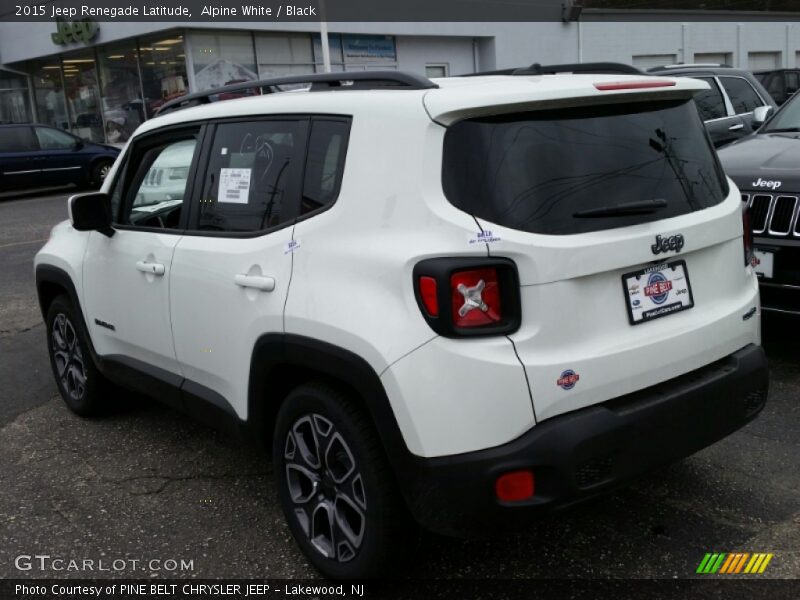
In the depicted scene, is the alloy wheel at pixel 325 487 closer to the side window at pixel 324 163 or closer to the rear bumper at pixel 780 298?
the side window at pixel 324 163

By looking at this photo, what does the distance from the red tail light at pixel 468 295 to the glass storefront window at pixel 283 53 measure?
820 inches

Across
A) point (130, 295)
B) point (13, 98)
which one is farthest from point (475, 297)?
point (13, 98)

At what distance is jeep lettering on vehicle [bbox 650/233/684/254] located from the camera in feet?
8.96

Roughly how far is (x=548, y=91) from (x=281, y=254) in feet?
3.62

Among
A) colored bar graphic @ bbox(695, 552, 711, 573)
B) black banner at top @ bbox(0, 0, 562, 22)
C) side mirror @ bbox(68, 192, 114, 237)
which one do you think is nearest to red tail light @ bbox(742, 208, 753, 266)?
colored bar graphic @ bbox(695, 552, 711, 573)

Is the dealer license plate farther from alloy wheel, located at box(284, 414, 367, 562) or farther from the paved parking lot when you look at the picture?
alloy wheel, located at box(284, 414, 367, 562)

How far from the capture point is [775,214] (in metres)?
4.59

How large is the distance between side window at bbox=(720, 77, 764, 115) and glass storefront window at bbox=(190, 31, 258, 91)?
14522 mm

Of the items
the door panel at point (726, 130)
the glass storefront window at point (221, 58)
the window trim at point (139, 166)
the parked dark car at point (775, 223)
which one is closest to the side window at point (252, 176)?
the window trim at point (139, 166)

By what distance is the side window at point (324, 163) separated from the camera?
2883 mm

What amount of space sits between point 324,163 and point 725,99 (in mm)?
A: 7883

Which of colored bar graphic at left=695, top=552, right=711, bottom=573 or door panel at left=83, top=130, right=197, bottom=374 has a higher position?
door panel at left=83, top=130, right=197, bottom=374

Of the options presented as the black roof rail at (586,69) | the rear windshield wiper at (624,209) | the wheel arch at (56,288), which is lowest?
the wheel arch at (56,288)

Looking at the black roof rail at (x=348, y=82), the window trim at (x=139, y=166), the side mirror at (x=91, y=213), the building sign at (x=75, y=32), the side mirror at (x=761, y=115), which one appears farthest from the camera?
the building sign at (x=75, y=32)
